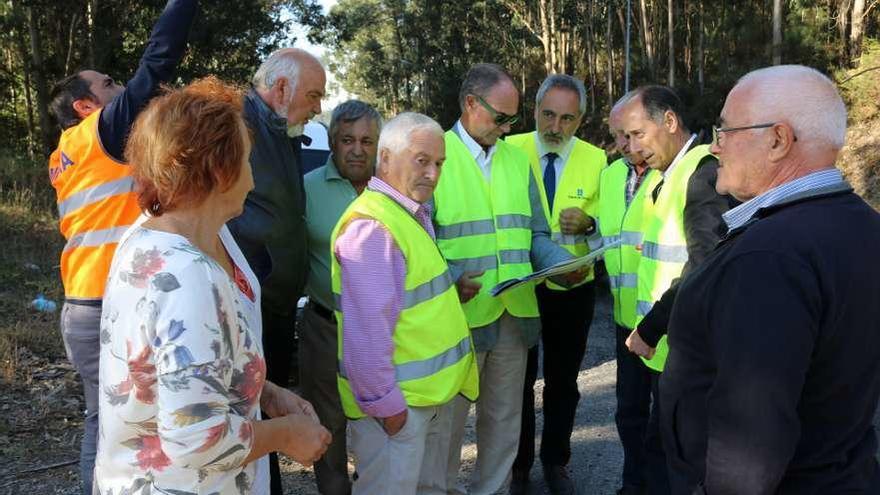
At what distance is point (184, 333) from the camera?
5.47 ft

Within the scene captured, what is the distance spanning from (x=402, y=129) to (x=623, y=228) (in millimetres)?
1546

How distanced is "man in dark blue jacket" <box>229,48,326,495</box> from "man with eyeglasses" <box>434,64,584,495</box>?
28.4 inches

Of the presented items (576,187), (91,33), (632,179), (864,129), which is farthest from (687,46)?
(632,179)

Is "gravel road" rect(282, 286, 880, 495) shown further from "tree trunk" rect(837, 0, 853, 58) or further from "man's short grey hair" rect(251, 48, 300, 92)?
"tree trunk" rect(837, 0, 853, 58)

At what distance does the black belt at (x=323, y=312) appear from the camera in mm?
3693

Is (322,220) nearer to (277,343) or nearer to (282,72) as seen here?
(277,343)

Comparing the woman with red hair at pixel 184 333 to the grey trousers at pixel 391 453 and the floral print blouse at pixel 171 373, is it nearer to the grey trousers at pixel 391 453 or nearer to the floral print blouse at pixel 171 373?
the floral print blouse at pixel 171 373

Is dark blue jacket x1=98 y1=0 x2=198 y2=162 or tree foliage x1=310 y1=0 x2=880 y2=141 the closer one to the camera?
dark blue jacket x1=98 y1=0 x2=198 y2=162

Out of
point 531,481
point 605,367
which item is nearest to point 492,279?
point 531,481

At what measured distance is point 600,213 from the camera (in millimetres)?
4379

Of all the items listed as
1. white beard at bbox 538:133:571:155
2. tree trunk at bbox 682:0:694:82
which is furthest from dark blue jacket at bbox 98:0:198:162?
tree trunk at bbox 682:0:694:82

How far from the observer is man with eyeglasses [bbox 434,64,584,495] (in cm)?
373

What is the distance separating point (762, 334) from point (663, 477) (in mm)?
2215

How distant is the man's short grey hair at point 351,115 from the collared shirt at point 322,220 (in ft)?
0.75
